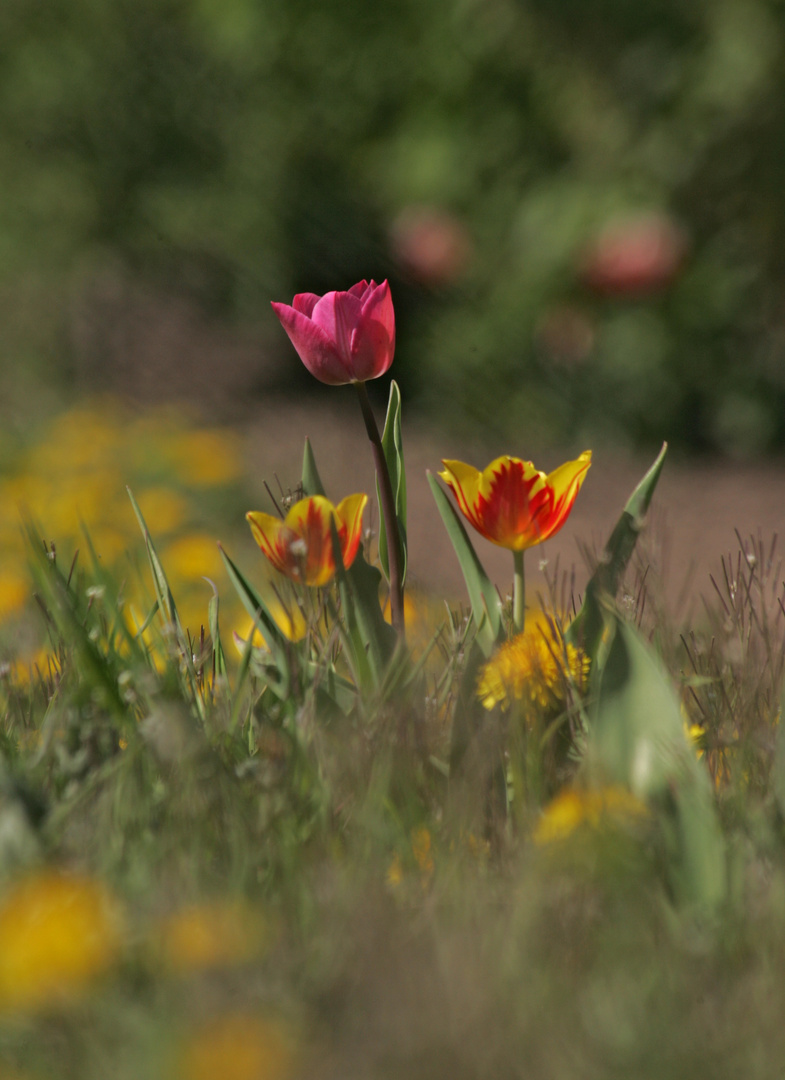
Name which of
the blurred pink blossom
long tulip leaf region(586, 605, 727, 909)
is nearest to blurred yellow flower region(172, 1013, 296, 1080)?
long tulip leaf region(586, 605, 727, 909)

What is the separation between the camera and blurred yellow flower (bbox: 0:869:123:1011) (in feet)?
2.51

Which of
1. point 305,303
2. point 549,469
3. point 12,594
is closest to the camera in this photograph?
point 305,303

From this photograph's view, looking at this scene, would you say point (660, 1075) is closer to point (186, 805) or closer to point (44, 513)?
point (186, 805)

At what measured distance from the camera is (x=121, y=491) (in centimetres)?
393

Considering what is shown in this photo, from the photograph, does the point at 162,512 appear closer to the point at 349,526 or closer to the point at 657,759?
the point at 349,526

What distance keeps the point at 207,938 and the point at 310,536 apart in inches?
20.8

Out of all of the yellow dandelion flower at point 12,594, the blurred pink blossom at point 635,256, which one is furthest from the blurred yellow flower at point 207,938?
the blurred pink blossom at point 635,256

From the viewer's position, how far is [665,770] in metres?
1.09

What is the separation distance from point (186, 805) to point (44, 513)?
2705 millimetres

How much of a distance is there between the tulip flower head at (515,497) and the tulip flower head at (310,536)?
12 cm

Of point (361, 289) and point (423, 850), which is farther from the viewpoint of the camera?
point (361, 289)

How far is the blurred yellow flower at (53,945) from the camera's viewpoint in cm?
76

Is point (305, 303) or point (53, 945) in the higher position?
point (305, 303)

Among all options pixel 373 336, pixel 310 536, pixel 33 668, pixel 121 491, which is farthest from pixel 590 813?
pixel 121 491
